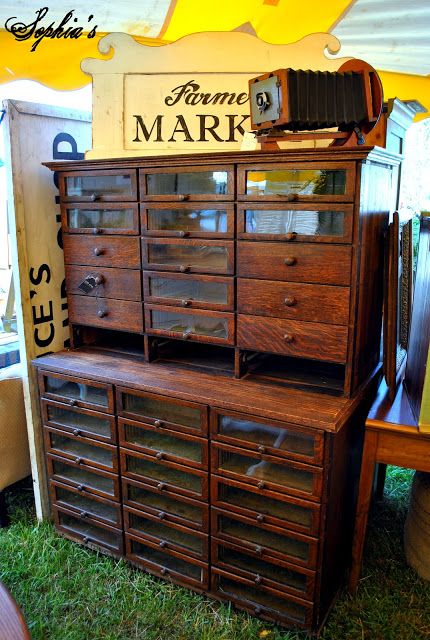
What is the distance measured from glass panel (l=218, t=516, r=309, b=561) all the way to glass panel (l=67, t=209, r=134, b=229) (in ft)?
4.46

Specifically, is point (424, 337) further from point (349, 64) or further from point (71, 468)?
point (71, 468)

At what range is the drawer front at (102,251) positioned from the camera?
7.68 ft

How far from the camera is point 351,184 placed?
5.98 feet

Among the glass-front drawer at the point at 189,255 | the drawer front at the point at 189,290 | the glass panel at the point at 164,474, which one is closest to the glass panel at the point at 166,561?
the glass panel at the point at 164,474

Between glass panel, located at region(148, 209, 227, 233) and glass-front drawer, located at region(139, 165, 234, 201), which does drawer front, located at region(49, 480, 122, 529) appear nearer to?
glass panel, located at region(148, 209, 227, 233)

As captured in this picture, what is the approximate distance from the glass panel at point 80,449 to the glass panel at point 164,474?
130mm

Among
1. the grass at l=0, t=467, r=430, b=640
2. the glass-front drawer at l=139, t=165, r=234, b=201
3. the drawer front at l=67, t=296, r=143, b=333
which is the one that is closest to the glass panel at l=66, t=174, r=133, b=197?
the glass-front drawer at l=139, t=165, r=234, b=201

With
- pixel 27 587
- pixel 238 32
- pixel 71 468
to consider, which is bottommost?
pixel 27 587

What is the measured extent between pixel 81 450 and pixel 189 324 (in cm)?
88

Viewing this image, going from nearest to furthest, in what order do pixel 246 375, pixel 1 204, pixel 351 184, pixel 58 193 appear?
pixel 351 184 < pixel 246 375 < pixel 58 193 < pixel 1 204

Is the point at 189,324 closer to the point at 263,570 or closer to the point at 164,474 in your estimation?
the point at 164,474

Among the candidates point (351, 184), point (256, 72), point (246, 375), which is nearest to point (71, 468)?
point (246, 375)

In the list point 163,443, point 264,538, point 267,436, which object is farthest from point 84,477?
point 267,436

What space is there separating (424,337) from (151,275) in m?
1.17
